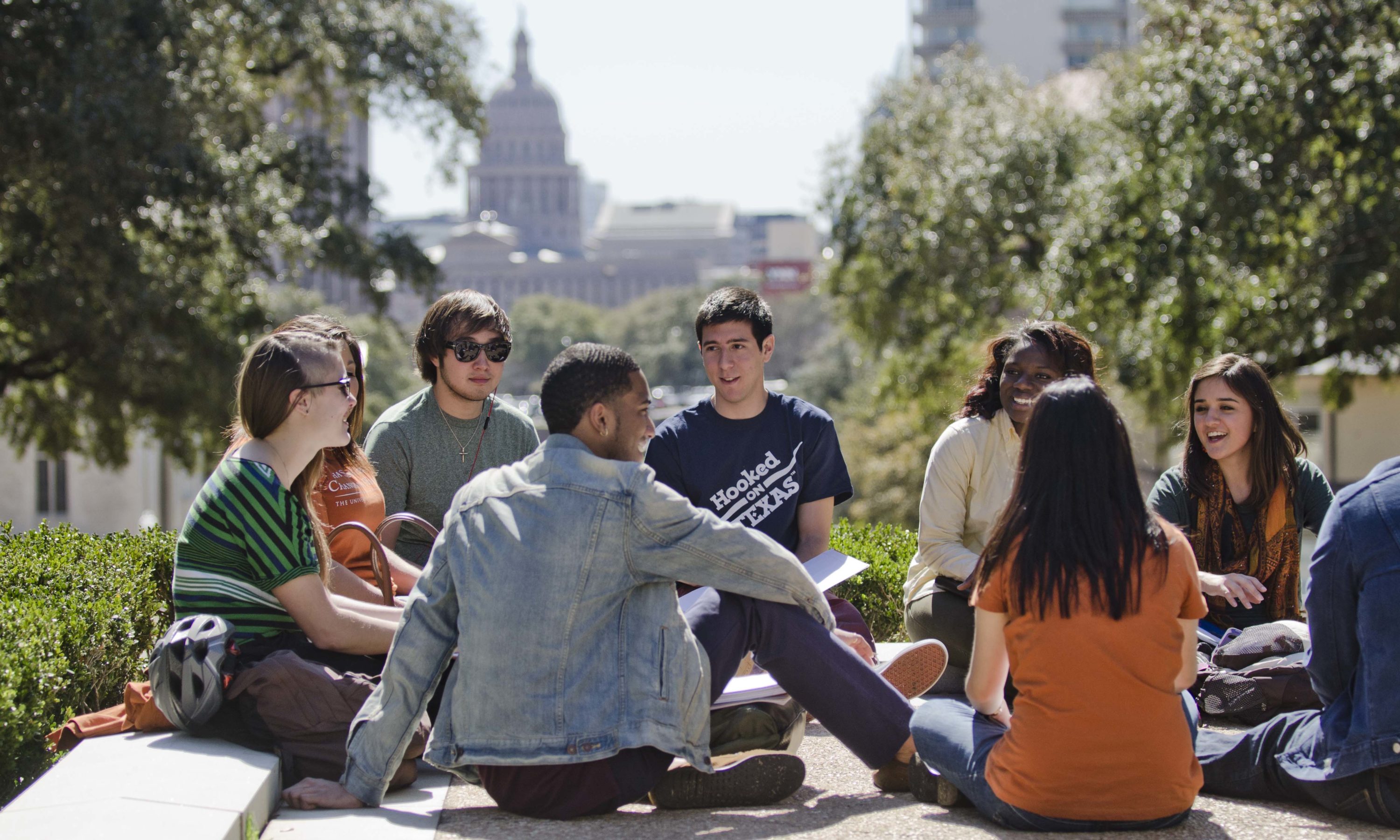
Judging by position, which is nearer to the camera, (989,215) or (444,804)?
(444,804)

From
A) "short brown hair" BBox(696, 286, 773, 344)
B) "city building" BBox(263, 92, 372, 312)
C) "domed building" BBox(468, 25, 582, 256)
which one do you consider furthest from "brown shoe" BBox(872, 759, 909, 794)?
"domed building" BBox(468, 25, 582, 256)

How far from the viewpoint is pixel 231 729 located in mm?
3906

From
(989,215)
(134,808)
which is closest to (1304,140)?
(989,215)

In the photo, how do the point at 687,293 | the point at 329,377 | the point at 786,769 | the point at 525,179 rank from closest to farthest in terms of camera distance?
the point at 786,769 → the point at 329,377 → the point at 687,293 → the point at 525,179

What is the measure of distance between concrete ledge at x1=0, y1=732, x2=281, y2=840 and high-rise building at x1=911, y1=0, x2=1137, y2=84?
88.3 metres

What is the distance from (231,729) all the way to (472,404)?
1.89 metres

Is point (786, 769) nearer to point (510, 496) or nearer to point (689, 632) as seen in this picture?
point (689, 632)

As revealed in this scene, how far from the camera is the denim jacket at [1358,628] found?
10.8 feet

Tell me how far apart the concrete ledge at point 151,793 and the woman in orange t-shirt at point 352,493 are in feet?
3.26

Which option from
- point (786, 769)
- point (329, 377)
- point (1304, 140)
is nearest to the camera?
point (786, 769)

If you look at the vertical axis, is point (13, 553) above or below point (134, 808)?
above

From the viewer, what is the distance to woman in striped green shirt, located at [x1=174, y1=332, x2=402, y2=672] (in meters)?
3.82

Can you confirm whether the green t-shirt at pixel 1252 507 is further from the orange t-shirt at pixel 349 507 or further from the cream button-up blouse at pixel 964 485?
the orange t-shirt at pixel 349 507

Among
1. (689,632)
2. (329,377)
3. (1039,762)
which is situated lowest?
(1039,762)
